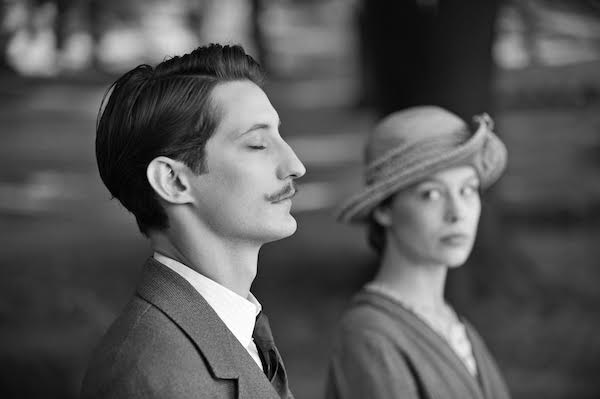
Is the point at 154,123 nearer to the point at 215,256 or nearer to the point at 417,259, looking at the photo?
the point at 215,256

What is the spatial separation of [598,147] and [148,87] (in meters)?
9.25

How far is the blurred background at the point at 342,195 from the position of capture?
5.49 m

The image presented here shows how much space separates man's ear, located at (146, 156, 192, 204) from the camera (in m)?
1.83

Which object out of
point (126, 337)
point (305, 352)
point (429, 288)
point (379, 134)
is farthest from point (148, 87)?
point (305, 352)

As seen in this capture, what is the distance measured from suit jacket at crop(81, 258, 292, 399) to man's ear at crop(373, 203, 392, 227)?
107 cm

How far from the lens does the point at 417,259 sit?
9.02ft

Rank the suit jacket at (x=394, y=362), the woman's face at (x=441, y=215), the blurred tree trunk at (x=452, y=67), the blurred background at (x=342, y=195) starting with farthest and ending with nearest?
1. the blurred background at (x=342, y=195)
2. the blurred tree trunk at (x=452, y=67)
3. the woman's face at (x=441, y=215)
4. the suit jacket at (x=394, y=362)

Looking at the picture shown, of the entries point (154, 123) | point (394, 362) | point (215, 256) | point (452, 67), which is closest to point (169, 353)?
point (215, 256)

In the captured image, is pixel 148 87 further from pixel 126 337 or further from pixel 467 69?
pixel 467 69

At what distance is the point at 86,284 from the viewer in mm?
6520

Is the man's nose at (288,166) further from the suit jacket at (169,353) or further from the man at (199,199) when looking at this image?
the suit jacket at (169,353)

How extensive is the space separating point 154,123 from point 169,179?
119mm

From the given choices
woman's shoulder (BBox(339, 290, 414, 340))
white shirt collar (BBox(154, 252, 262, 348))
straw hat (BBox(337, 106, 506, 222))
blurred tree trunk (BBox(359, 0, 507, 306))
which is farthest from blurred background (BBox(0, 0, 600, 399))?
woman's shoulder (BBox(339, 290, 414, 340))

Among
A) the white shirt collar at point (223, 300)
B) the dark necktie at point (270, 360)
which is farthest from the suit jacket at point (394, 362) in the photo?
the white shirt collar at point (223, 300)
